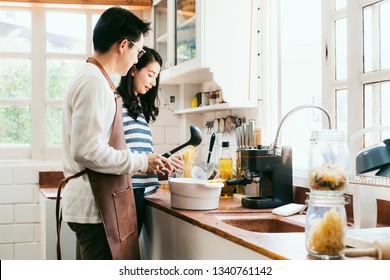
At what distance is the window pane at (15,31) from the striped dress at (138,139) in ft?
4.53

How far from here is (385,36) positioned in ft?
5.82

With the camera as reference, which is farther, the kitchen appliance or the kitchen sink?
the kitchen sink

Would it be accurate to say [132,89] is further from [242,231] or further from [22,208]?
[22,208]

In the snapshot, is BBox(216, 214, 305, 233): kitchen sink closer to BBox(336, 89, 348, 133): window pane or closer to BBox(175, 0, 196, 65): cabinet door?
BBox(336, 89, 348, 133): window pane

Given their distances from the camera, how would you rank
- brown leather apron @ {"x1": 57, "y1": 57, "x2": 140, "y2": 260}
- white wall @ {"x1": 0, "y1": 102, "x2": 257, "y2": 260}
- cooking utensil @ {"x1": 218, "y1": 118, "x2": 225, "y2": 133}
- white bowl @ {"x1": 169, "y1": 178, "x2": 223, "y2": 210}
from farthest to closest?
white wall @ {"x1": 0, "y1": 102, "x2": 257, "y2": 260}
cooking utensil @ {"x1": 218, "y1": 118, "x2": 225, "y2": 133}
white bowl @ {"x1": 169, "y1": 178, "x2": 223, "y2": 210}
brown leather apron @ {"x1": 57, "y1": 57, "x2": 140, "y2": 260}

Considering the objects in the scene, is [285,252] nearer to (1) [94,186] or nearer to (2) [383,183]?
(2) [383,183]

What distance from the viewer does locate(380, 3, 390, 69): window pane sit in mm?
1754

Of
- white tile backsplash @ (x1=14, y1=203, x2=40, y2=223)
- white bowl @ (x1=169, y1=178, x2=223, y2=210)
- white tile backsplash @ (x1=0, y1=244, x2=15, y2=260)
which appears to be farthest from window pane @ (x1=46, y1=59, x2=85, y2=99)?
white bowl @ (x1=169, y1=178, x2=223, y2=210)

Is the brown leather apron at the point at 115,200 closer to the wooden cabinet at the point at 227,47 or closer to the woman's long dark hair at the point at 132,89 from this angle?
the woman's long dark hair at the point at 132,89

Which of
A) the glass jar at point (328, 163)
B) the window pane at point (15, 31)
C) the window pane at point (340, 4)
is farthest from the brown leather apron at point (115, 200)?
the window pane at point (15, 31)

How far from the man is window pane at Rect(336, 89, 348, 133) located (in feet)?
2.26

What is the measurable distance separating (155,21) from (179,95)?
0.46 m

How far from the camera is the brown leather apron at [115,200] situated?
165 cm
